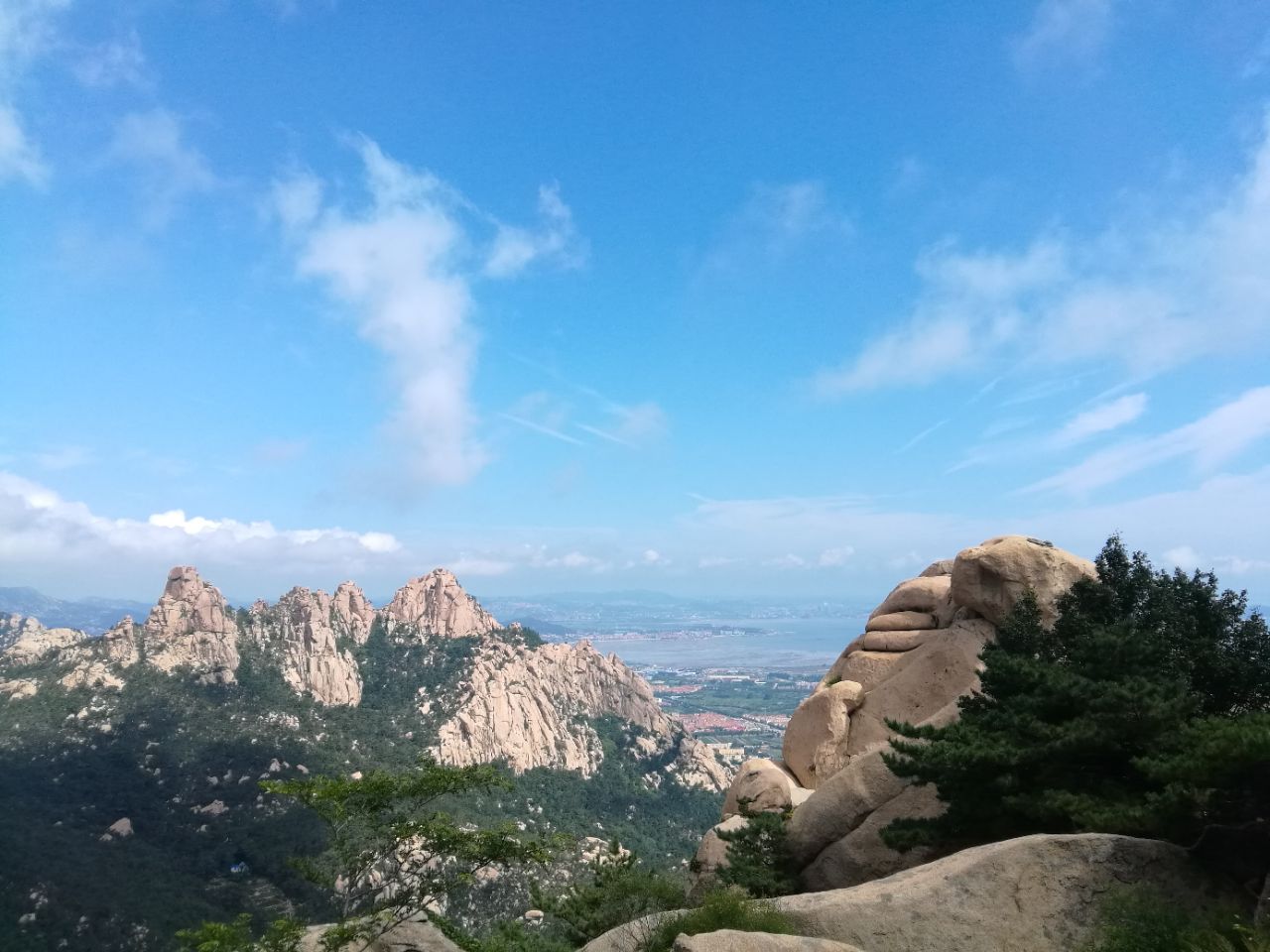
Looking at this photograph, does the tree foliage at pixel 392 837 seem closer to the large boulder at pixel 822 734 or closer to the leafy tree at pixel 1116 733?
the leafy tree at pixel 1116 733

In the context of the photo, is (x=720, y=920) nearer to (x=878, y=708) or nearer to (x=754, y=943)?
(x=754, y=943)

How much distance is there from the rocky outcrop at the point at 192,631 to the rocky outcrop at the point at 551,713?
32222 millimetres

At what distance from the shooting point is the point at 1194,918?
10.6 m

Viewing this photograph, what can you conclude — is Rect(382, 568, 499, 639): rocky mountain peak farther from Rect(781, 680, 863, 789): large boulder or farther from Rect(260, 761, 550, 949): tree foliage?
Rect(260, 761, 550, 949): tree foliage

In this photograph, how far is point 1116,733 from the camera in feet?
45.1

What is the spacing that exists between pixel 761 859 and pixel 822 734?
26.5ft

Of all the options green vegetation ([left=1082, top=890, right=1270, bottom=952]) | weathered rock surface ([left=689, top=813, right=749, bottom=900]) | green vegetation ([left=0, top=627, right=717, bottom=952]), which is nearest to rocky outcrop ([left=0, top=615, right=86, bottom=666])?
green vegetation ([left=0, top=627, right=717, bottom=952])

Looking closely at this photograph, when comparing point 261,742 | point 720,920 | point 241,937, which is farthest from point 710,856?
point 261,742

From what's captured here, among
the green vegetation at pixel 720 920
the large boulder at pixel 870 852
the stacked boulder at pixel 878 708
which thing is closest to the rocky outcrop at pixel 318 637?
the stacked boulder at pixel 878 708

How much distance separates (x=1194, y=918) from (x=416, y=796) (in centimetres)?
1580

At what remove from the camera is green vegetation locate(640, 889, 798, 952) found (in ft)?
39.0

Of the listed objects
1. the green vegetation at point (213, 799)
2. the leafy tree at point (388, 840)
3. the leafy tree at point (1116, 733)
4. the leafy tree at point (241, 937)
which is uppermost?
the leafy tree at point (1116, 733)

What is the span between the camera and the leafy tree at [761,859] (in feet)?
59.2

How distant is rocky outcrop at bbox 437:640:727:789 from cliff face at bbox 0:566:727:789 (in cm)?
24
